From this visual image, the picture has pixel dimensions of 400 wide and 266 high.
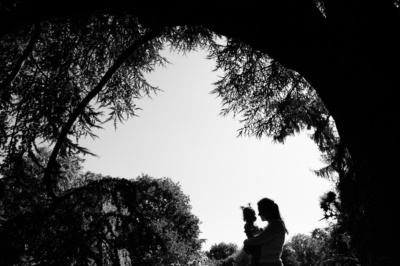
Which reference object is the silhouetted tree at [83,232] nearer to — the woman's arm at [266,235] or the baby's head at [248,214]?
the woman's arm at [266,235]

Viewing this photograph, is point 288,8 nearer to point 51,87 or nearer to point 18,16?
point 18,16

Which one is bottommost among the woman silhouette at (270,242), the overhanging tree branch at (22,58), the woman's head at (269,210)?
the woman silhouette at (270,242)

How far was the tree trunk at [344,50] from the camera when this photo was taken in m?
2.03

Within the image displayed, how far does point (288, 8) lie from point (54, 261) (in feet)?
9.09

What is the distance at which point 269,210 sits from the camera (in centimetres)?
405

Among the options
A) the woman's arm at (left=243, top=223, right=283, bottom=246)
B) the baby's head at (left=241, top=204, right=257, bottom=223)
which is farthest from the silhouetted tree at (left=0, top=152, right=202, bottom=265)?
the baby's head at (left=241, top=204, right=257, bottom=223)

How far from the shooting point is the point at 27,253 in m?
2.77

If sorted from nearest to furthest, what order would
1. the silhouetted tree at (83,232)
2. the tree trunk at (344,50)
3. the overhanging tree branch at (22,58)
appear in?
the tree trunk at (344,50) < the silhouetted tree at (83,232) < the overhanging tree branch at (22,58)

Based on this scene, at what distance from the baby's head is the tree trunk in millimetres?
2022

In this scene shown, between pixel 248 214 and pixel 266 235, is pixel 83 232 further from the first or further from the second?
pixel 248 214

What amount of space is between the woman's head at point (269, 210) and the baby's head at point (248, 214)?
22 cm

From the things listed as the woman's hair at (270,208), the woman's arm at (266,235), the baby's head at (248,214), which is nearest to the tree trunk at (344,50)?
the woman's arm at (266,235)

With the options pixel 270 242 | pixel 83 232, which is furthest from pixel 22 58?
pixel 270 242

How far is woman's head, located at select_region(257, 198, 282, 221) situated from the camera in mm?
4039
